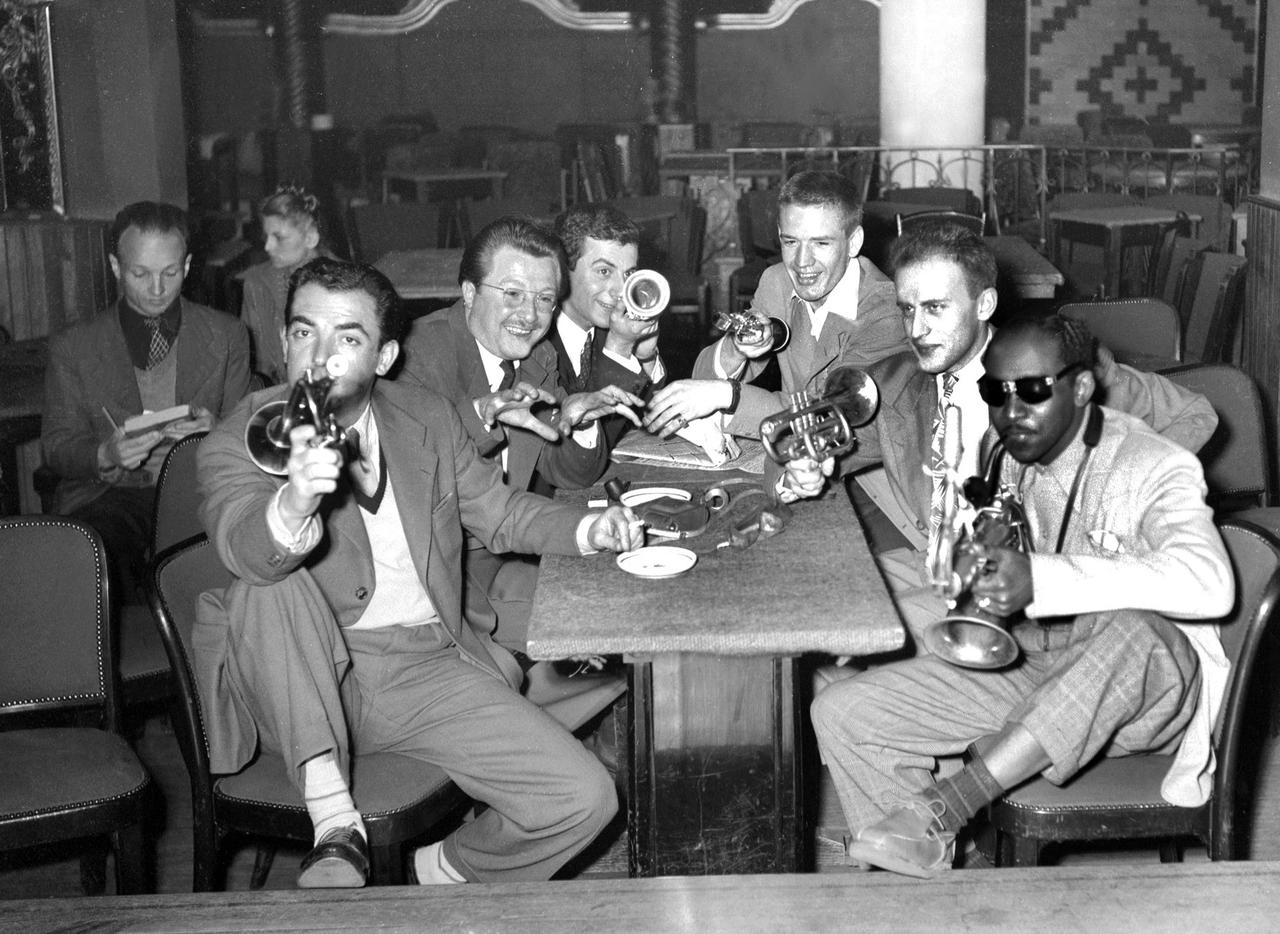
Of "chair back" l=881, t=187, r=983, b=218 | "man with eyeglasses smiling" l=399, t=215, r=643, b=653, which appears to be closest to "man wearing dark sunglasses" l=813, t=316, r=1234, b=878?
"man with eyeglasses smiling" l=399, t=215, r=643, b=653

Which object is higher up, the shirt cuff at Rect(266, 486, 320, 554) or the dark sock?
the shirt cuff at Rect(266, 486, 320, 554)

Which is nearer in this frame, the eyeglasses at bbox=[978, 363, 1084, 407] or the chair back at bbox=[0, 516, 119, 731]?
the eyeglasses at bbox=[978, 363, 1084, 407]

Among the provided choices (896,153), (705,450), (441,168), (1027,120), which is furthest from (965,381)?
(1027,120)

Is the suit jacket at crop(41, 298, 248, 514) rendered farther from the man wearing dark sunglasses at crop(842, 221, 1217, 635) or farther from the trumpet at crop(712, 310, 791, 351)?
the man wearing dark sunglasses at crop(842, 221, 1217, 635)

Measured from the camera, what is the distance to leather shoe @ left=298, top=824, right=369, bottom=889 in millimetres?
2650

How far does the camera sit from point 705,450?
12.5 ft

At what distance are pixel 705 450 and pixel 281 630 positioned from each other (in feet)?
4.53

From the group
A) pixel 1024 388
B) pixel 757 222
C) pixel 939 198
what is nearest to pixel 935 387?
pixel 1024 388

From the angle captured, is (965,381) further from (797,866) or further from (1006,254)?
(1006,254)

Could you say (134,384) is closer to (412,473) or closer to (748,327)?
(412,473)

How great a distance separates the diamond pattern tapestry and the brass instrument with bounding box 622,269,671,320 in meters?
12.6

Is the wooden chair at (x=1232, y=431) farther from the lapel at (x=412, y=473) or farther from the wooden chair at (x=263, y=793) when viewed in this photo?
the wooden chair at (x=263, y=793)

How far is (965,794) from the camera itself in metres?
2.74

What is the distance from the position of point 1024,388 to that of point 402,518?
1294 mm
